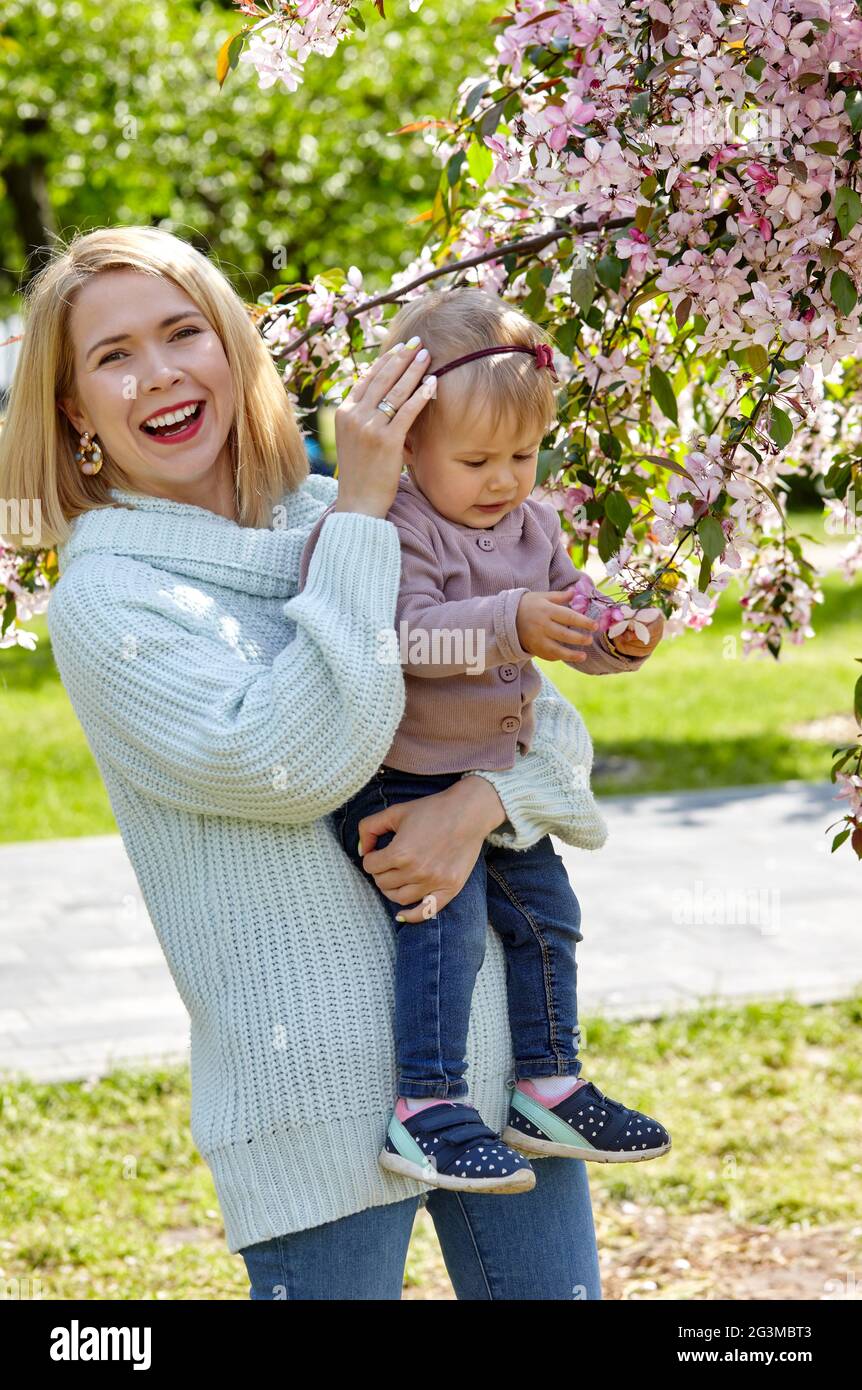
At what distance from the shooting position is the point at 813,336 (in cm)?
193

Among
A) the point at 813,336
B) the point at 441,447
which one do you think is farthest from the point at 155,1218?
the point at 813,336

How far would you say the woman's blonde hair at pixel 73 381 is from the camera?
2045 mm

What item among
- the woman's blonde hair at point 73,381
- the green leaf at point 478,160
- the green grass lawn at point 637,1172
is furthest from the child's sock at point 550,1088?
the green grass lawn at point 637,1172

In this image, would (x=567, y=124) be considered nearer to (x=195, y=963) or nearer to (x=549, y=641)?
(x=549, y=641)

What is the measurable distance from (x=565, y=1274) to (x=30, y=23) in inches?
538

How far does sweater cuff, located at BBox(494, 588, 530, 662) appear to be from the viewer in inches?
71.9

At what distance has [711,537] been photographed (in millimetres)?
1856

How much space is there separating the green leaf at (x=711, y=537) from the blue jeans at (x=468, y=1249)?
85cm

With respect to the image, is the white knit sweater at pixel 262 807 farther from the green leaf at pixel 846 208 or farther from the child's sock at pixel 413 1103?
the green leaf at pixel 846 208

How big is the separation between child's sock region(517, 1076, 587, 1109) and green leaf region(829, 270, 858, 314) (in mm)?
1010

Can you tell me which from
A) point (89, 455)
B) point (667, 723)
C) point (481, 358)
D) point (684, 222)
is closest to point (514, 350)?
point (481, 358)

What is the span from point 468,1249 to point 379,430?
108cm

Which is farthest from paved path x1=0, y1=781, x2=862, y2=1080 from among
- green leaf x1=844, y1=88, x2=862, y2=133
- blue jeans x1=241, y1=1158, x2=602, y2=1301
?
green leaf x1=844, y1=88, x2=862, y2=133
